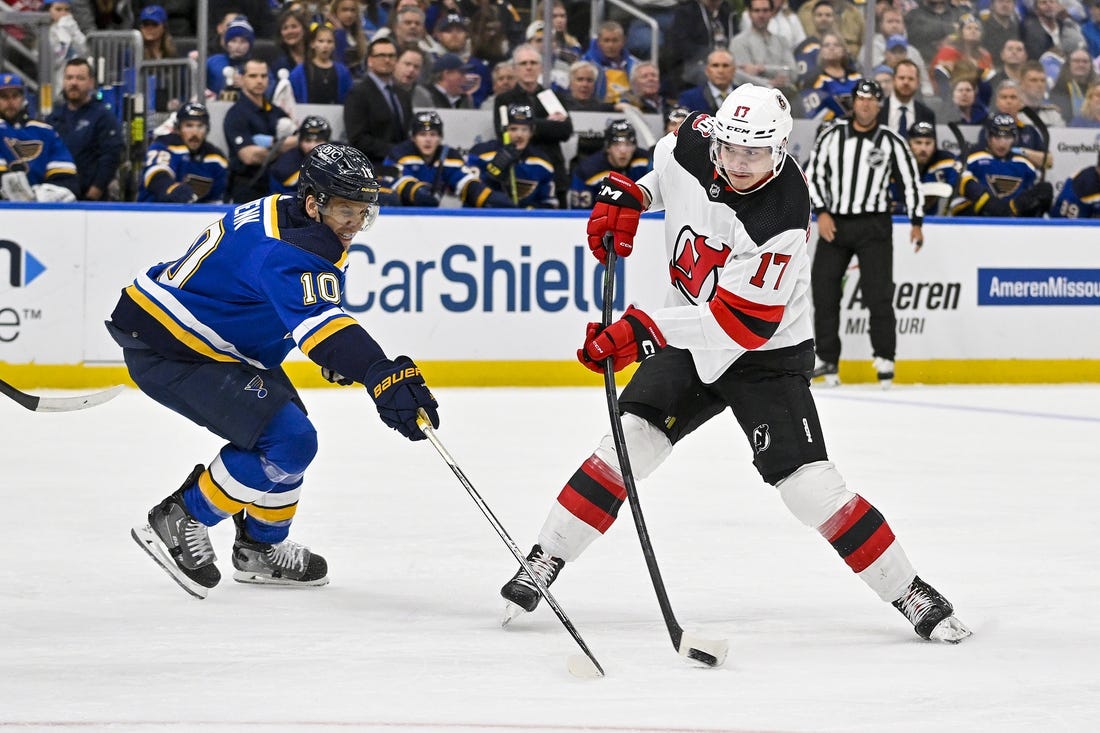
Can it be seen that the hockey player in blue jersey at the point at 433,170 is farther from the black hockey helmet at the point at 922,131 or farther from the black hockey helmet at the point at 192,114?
the black hockey helmet at the point at 922,131

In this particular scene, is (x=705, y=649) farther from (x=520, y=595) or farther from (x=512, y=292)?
(x=512, y=292)

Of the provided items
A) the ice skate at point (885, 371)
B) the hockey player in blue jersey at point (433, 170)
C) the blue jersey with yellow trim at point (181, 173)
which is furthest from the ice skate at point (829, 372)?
the blue jersey with yellow trim at point (181, 173)

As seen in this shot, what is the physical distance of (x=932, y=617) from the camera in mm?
3188

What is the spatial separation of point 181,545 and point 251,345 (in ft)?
Answer: 1.58

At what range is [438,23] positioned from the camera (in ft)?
30.3

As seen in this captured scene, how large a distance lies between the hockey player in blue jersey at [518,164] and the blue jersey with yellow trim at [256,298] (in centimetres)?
521

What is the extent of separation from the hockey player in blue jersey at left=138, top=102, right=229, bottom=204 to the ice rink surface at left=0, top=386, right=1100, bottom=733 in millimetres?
2234

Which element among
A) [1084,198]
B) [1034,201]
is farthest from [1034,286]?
[1084,198]

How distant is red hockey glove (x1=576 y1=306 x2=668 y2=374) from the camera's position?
3184 mm

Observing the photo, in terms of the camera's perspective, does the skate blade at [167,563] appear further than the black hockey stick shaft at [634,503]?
Yes

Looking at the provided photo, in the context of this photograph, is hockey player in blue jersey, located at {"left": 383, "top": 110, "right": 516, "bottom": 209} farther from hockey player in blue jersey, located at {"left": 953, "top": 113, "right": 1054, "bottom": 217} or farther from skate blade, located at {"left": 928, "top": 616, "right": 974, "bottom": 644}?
skate blade, located at {"left": 928, "top": 616, "right": 974, "bottom": 644}

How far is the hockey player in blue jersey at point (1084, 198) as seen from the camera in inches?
391

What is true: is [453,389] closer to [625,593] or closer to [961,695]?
[625,593]

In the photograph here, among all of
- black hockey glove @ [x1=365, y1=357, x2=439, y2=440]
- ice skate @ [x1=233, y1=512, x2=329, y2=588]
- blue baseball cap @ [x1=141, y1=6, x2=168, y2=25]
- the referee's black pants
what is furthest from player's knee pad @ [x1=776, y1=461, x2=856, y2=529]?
blue baseball cap @ [x1=141, y1=6, x2=168, y2=25]
